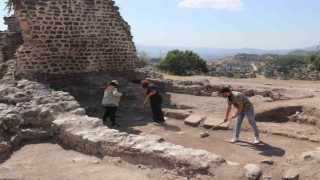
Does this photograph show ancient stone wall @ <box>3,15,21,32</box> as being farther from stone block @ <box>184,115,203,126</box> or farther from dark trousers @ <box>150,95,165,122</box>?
stone block @ <box>184,115,203,126</box>

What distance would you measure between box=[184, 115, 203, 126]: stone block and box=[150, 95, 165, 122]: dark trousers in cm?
82

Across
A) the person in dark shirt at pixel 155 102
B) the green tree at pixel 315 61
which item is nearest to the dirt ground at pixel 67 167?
the person in dark shirt at pixel 155 102

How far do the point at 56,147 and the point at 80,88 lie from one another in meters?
5.58

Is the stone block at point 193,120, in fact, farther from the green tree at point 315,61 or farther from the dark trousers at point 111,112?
the green tree at point 315,61

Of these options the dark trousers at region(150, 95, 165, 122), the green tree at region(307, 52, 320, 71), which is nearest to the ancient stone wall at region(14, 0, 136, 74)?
the dark trousers at region(150, 95, 165, 122)

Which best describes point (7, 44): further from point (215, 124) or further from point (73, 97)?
point (215, 124)

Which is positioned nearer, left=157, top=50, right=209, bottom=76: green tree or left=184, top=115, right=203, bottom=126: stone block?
left=184, top=115, right=203, bottom=126: stone block

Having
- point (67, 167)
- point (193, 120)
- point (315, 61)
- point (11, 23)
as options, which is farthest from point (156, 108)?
point (315, 61)

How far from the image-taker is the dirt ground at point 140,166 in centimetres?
660

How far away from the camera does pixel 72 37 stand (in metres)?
13.9

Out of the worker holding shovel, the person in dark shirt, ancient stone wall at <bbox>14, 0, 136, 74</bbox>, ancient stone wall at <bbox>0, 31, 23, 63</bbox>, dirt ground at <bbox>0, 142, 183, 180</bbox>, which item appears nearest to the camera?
dirt ground at <bbox>0, 142, 183, 180</bbox>

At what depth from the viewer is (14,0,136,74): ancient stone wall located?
42.6ft

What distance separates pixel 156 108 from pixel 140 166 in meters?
4.27

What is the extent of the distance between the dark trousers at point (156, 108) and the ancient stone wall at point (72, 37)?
4339 mm
